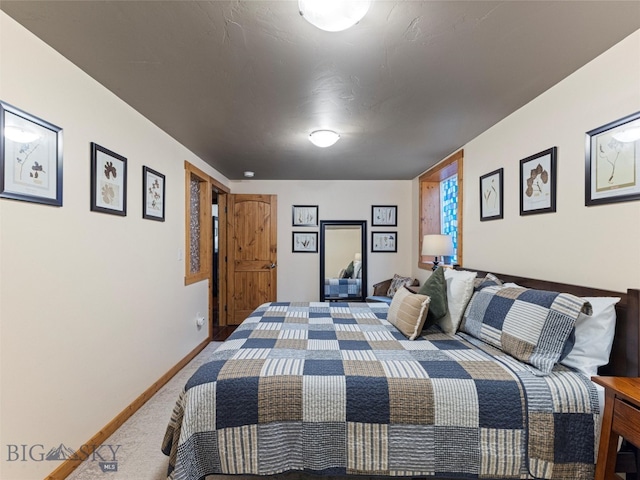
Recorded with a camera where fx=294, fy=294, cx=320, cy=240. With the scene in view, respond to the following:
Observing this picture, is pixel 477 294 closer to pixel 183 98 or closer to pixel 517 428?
pixel 517 428

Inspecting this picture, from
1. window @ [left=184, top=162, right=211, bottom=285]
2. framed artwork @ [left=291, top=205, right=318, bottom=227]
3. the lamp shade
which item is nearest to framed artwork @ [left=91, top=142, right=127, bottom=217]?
window @ [left=184, top=162, right=211, bottom=285]

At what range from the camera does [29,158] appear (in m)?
1.48

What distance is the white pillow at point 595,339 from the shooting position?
146cm

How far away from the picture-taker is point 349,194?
486 cm

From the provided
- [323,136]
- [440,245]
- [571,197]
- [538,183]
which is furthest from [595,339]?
[323,136]

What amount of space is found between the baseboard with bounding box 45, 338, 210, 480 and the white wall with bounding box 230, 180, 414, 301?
2002 mm

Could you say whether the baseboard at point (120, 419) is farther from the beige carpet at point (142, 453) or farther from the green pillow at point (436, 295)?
the green pillow at point (436, 295)

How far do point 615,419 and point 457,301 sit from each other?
984 mm

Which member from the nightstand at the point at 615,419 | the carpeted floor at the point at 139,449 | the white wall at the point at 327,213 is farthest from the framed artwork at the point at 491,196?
the carpeted floor at the point at 139,449

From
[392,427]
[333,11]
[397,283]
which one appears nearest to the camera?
[333,11]

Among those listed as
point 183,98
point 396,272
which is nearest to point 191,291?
point 183,98

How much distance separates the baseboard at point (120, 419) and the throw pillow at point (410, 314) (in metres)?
2.08

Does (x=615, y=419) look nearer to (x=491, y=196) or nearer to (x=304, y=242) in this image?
(x=491, y=196)

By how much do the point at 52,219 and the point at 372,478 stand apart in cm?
226
